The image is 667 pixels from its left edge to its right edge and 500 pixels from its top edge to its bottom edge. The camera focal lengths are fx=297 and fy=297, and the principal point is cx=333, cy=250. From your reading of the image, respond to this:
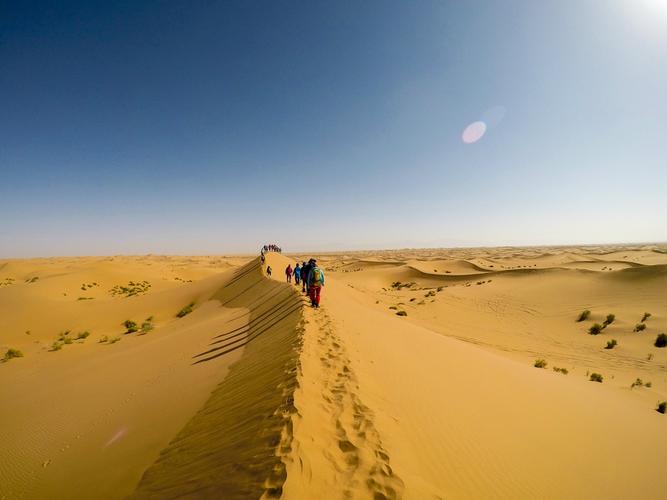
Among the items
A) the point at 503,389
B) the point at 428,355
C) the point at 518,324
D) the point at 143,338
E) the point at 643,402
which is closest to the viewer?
the point at 503,389

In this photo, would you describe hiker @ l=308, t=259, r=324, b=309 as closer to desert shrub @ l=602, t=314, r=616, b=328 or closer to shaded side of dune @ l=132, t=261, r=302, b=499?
shaded side of dune @ l=132, t=261, r=302, b=499

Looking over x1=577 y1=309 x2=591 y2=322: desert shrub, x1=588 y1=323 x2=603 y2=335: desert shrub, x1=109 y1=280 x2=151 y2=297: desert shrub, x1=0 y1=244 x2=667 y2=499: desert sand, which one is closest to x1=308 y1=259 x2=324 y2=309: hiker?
x1=0 y1=244 x2=667 y2=499: desert sand

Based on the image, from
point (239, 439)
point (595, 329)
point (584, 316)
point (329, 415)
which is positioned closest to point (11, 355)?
point (239, 439)

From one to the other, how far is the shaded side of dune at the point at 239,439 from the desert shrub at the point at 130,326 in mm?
14032

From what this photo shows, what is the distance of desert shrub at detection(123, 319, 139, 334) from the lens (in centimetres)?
1825

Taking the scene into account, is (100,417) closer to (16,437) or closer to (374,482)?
(16,437)

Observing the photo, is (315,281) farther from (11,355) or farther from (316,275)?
(11,355)

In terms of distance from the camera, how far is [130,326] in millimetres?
19016

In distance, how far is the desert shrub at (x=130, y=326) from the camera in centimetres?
1825

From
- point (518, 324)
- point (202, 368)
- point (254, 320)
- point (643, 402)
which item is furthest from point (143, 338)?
point (518, 324)

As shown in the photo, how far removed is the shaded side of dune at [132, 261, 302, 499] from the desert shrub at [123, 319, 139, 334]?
46.0 feet

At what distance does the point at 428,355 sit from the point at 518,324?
12.4 m

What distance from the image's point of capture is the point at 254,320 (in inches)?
537

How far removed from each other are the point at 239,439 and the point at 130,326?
19.3 meters
